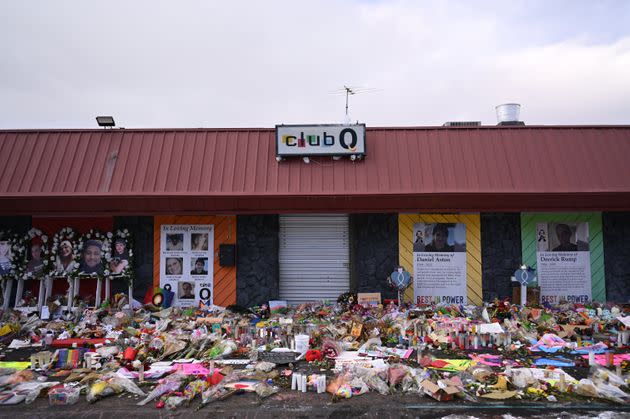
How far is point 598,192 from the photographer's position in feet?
37.4

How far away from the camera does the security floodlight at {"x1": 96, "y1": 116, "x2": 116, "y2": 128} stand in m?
13.2

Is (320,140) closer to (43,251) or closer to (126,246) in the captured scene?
(126,246)

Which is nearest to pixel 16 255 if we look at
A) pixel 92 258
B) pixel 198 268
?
pixel 92 258

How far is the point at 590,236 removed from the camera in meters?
12.6

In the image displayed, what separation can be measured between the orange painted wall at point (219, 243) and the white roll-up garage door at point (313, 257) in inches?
53.6

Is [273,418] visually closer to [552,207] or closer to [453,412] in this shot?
[453,412]

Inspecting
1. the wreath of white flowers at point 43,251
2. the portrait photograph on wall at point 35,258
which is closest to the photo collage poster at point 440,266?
the wreath of white flowers at point 43,251

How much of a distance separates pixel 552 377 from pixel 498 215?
628 centimetres

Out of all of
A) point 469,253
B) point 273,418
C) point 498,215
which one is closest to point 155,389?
point 273,418

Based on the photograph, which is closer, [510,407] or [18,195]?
[510,407]

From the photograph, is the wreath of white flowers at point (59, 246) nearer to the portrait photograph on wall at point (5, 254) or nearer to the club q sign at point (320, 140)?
the portrait photograph on wall at point (5, 254)

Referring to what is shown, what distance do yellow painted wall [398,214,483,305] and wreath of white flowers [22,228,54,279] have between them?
9.33 metres

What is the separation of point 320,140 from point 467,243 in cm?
483

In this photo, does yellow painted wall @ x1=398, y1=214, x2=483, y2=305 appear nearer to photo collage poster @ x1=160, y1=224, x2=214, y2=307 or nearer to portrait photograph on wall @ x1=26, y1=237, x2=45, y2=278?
photo collage poster @ x1=160, y1=224, x2=214, y2=307
